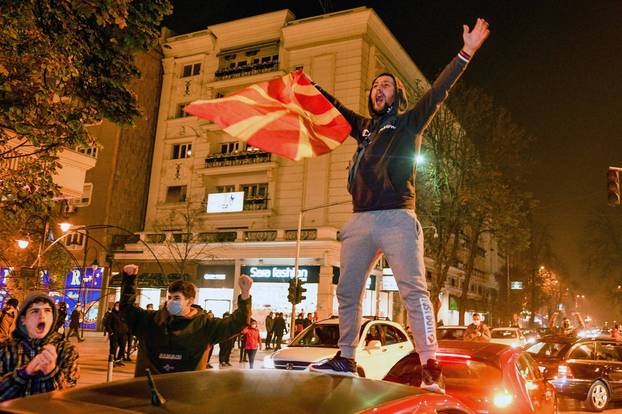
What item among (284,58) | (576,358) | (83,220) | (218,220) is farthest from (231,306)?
(576,358)

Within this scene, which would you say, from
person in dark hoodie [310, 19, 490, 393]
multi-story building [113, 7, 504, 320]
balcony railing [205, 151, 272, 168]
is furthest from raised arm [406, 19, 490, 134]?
balcony railing [205, 151, 272, 168]

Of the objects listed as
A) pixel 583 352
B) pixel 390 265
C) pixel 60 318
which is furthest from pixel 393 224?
pixel 60 318

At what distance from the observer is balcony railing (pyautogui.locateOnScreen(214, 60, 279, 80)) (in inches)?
1463

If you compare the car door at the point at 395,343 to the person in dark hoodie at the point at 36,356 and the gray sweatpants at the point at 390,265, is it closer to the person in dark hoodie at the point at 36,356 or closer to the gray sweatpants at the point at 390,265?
the gray sweatpants at the point at 390,265

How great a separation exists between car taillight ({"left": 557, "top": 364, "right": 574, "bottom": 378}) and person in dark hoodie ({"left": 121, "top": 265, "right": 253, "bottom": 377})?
11.1m

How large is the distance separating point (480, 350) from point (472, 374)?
339 mm

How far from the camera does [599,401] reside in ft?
41.7

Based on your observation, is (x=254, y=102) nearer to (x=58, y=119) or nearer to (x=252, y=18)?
(x=58, y=119)

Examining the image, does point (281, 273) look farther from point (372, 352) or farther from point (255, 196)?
point (372, 352)

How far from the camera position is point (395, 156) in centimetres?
400

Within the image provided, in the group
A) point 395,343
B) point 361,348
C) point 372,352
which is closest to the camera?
point 361,348

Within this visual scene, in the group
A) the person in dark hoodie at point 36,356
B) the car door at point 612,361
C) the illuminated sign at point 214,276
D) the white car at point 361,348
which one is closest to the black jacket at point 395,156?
the person in dark hoodie at point 36,356

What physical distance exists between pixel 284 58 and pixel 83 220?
742 inches

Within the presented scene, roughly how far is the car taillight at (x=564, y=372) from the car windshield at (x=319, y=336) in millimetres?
5416
